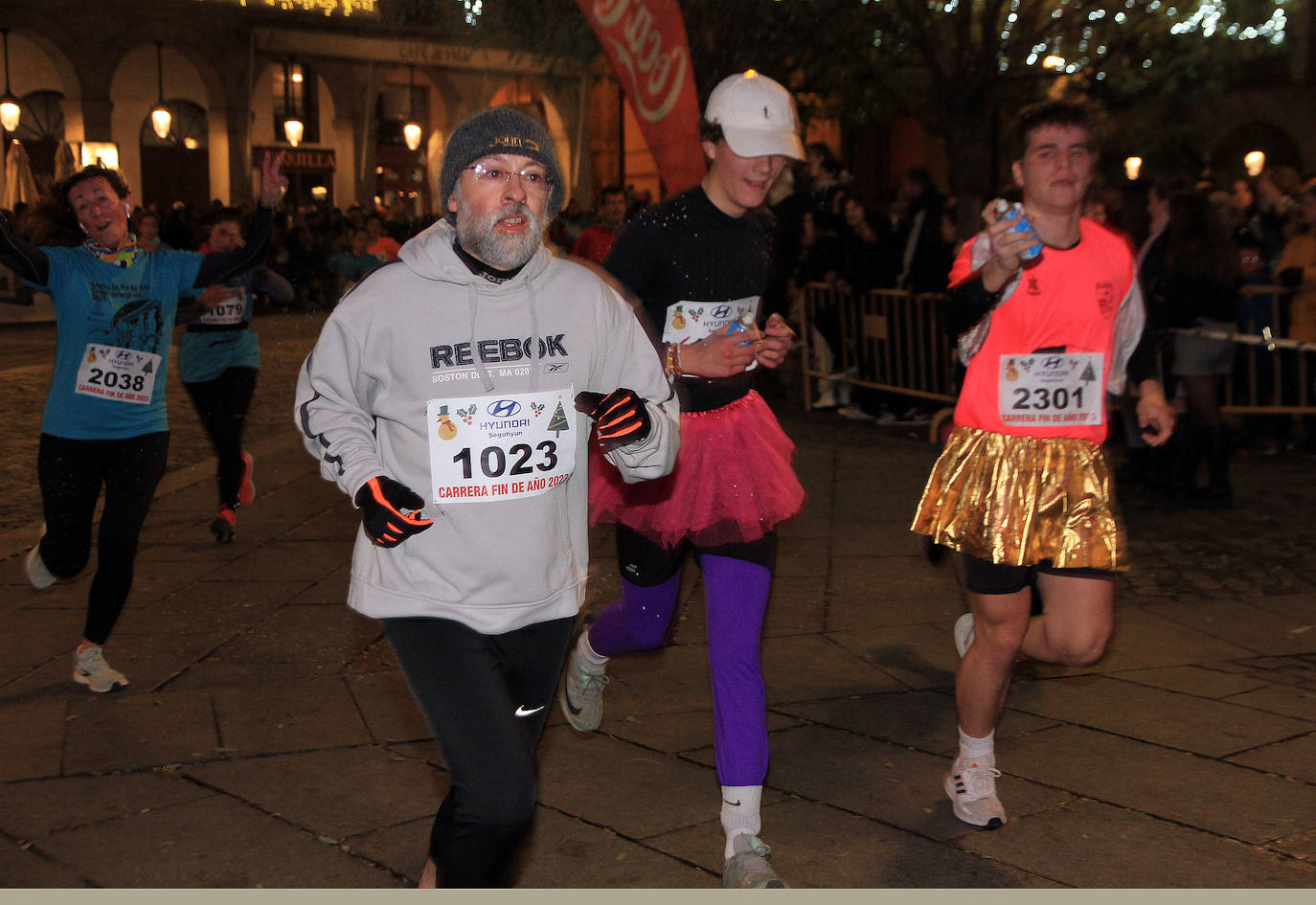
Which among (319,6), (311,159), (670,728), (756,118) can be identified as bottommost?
(670,728)

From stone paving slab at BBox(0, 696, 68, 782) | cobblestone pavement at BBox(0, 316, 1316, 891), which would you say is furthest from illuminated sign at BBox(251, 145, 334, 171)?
stone paving slab at BBox(0, 696, 68, 782)

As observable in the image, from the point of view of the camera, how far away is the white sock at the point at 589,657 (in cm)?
453

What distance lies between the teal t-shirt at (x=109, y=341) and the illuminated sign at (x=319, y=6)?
101 feet

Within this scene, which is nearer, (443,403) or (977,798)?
(443,403)

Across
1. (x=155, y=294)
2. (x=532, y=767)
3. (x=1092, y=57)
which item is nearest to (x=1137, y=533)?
(x=155, y=294)

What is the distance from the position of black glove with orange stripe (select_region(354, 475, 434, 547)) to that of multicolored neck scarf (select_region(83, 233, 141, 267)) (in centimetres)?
305

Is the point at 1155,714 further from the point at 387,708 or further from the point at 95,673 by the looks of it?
the point at 95,673

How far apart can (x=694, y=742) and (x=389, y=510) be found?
7.21 feet

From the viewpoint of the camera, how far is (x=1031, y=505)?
384 cm

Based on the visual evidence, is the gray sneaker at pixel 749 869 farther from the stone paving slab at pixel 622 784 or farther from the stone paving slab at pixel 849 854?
the stone paving slab at pixel 622 784

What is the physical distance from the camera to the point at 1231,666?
5.52 metres

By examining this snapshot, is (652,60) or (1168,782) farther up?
(652,60)

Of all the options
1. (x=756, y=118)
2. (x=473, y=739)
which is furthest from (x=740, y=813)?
(x=756, y=118)

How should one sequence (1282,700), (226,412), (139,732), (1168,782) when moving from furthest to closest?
(226,412) < (1282,700) < (139,732) < (1168,782)
